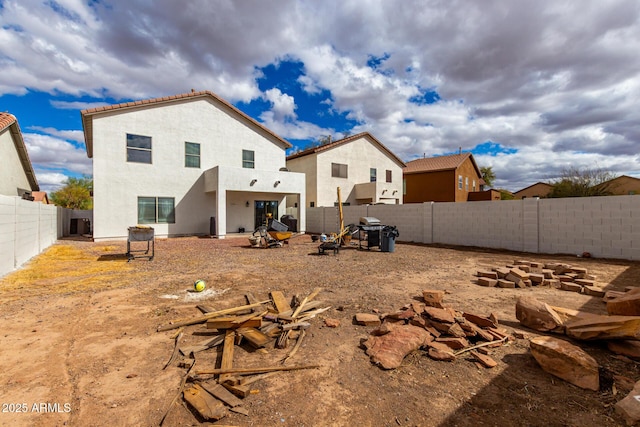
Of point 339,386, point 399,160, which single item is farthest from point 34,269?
point 399,160

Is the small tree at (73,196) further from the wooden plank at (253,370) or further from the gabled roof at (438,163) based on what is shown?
the wooden plank at (253,370)

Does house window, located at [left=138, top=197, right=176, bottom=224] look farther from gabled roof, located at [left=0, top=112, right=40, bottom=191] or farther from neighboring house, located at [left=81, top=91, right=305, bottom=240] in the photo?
gabled roof, located at [left=0, top=112, right=40, bottom=191]

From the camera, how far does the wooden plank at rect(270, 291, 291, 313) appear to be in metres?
5.00

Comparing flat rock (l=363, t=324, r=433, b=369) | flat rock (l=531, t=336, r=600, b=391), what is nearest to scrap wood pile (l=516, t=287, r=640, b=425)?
flat rock (l=531, t=336, r=600, b=391)

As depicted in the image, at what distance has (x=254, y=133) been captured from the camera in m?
20.6

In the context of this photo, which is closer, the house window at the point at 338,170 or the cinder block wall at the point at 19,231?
the cinder block wall at the point at 19,231

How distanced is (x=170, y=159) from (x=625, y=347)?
1951 cm

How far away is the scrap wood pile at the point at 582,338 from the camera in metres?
2.86

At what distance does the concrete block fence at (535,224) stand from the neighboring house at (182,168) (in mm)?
8645

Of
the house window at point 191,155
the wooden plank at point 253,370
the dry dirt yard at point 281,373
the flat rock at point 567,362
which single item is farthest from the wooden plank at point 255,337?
the house window at point 191,155

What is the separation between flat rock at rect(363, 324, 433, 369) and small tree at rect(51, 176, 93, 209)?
44.7 meters

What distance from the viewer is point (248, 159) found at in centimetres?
2045

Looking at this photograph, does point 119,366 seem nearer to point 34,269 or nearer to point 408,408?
point 408,408

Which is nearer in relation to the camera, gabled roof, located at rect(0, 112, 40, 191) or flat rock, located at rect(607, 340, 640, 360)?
flat rock, located at rect(607, 340, 640, 360)
